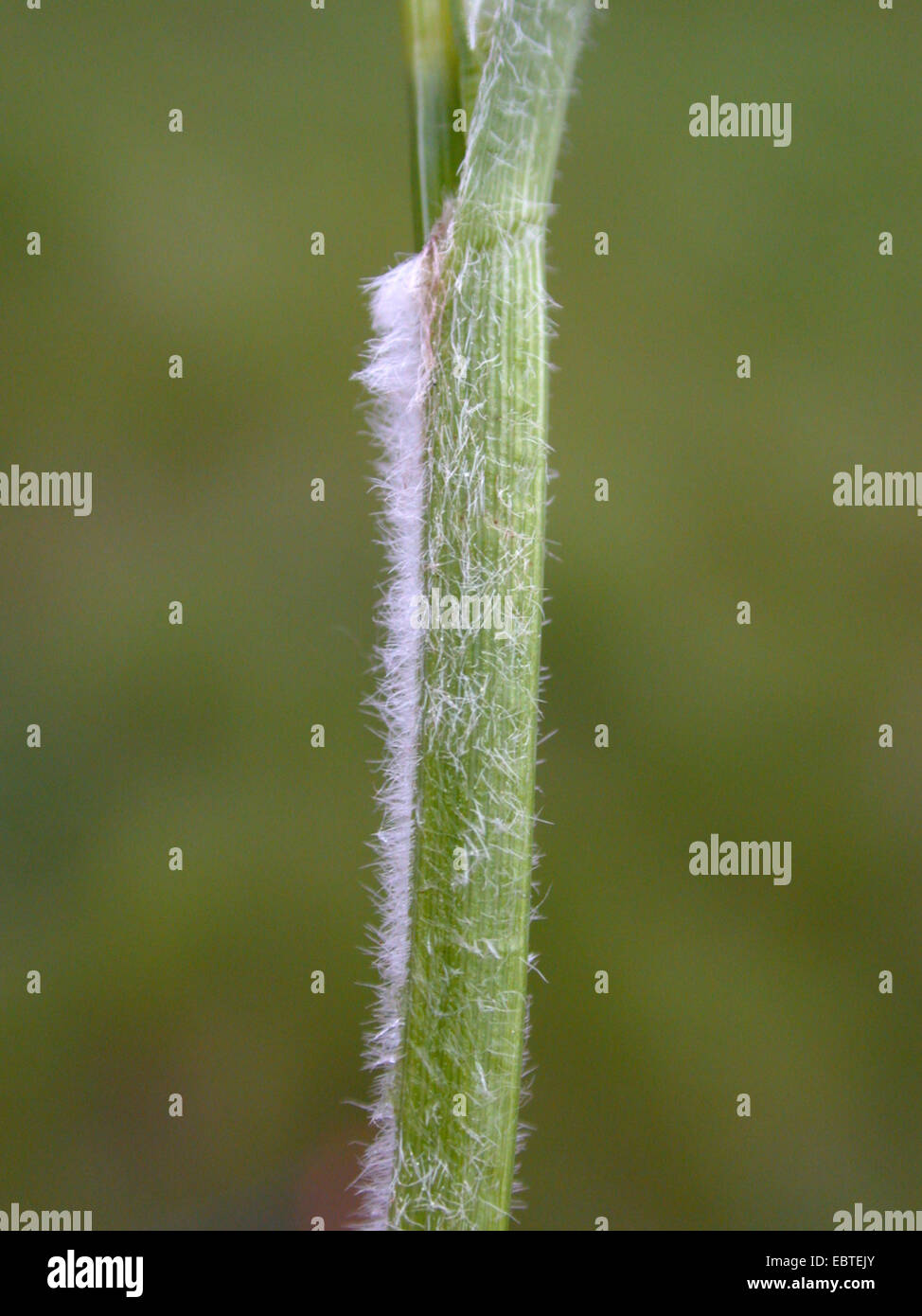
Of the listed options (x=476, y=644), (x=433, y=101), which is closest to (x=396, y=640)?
(x=476, y=644)

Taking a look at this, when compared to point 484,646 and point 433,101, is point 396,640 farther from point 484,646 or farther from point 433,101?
point 433,101

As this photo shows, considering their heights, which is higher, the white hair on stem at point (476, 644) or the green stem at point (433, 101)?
the green stem at point (433, 101)

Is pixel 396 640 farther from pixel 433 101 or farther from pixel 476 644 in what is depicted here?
pixel 433 101

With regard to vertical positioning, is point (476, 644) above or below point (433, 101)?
below

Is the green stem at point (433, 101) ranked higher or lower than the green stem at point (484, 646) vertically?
higher

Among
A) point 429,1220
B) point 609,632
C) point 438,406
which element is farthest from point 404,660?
point 609,632

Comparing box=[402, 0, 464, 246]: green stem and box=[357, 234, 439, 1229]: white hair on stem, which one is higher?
box=[402, 0, 464, 246]: green stem

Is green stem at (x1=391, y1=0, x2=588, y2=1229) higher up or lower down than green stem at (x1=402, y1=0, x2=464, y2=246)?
lower down

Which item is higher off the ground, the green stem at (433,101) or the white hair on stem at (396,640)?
the green stem at (433,101)
